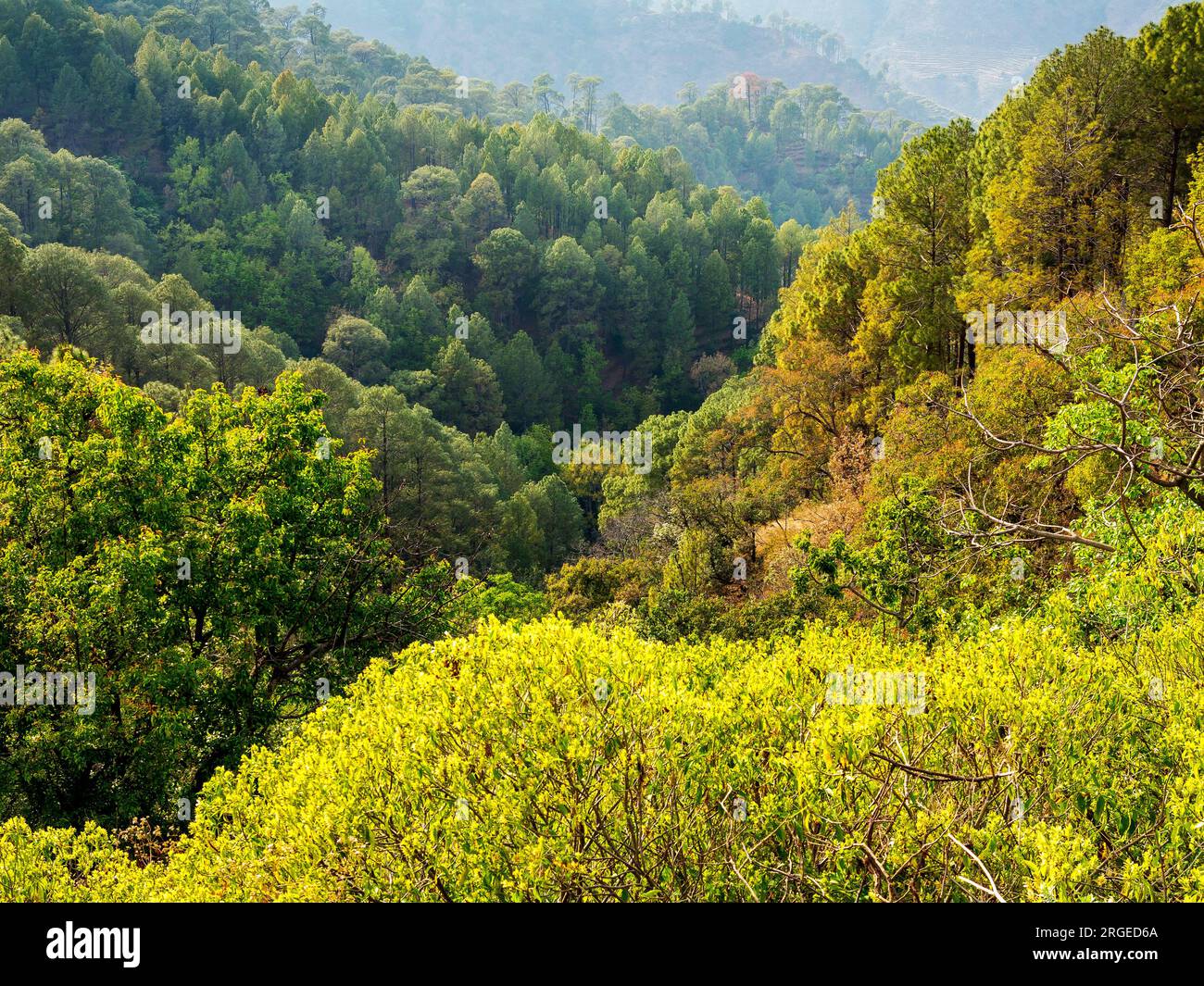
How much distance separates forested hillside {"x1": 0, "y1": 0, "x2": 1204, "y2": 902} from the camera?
22.5 ft

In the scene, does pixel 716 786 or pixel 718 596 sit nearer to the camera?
pixel 716 786

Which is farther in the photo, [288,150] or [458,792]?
[288,150]

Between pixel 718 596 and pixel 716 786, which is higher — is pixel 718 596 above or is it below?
above

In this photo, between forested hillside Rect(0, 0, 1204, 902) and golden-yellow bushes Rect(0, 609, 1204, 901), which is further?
forested hillside Rect(0, 0, 1204, 902)

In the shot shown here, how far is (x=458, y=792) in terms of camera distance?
711 centimetres

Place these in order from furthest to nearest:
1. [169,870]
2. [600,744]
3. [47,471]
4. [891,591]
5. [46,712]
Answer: [891,591] → [47,471] → [46,712] → [169,870] → [600,744]

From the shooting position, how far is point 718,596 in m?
28.2

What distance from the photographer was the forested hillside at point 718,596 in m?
6.86

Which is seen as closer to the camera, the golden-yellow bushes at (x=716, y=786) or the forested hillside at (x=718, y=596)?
the golden-yellow bushes at (x=716, y=786)

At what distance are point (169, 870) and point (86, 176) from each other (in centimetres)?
8759

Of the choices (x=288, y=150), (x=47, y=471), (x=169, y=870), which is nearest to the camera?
(x=169, y=870)

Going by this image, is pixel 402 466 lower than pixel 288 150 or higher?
lower
